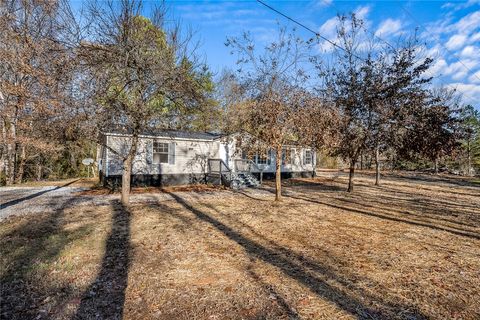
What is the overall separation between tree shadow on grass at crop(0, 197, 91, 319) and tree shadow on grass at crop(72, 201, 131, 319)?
326 millimetres

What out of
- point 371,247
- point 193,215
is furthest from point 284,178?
point 371,247

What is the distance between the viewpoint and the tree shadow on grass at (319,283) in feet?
10.1

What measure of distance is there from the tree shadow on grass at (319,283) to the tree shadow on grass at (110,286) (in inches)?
84.0

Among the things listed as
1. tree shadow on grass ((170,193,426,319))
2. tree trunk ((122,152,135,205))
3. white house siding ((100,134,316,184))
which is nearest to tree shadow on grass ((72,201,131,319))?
tree shadow on grass ((170,193,426,319))

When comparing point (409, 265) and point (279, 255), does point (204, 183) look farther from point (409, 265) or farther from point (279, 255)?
point (409, 265)

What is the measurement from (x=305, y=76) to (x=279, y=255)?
683cm

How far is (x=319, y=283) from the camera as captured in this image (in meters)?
3.80

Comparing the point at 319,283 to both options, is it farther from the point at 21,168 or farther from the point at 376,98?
the point at 21,168

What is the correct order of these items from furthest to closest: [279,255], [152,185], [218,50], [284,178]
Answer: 1. [284,178]
2. [152,185]
3. [218,50]
4. [279,255]

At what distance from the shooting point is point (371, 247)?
17.6 feet

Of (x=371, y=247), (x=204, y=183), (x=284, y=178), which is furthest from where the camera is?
(x=284, y=178)

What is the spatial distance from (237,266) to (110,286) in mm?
1842

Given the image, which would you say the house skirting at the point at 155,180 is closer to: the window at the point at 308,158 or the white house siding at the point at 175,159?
the white house siding at the point at 175,159

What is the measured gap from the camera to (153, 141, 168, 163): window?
14883mm
